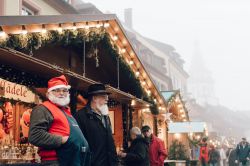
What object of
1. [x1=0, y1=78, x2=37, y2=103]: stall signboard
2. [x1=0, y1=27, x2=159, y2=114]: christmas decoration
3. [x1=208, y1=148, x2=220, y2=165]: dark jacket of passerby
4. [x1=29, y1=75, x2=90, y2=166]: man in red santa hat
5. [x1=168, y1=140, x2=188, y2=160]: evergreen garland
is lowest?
[x1=208, y1=148, x2=220, y2=165]: dark jacket of passerby

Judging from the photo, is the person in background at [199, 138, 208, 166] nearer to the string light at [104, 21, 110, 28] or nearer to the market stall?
the market stall

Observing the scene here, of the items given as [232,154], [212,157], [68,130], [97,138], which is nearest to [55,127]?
[68,130]

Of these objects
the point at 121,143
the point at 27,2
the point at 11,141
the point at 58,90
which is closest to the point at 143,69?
the point at 121,143

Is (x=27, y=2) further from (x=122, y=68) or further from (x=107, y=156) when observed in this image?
(x=107, y=156)

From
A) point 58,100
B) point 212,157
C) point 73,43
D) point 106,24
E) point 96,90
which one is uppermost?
point 106,24

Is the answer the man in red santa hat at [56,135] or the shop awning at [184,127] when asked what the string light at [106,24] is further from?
the shop awning at [184,127]

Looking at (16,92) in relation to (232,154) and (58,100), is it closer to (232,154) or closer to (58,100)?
(58,100)

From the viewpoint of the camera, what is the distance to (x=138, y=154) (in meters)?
8.93

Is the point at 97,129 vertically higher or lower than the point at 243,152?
higher

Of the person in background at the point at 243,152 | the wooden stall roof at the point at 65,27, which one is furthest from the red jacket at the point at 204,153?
the wooden stall roof at the point at 65,27

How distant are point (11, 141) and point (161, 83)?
3554cm

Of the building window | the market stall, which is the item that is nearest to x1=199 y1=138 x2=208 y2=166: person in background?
the market stall

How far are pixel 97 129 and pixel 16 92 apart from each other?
388cm

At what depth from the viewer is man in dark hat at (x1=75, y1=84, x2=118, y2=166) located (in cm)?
602
